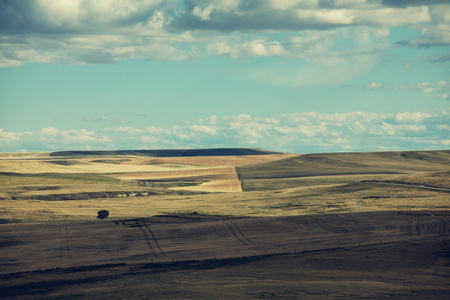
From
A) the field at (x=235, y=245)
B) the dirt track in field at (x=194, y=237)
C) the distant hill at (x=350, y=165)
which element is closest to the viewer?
the field at (x=235, y=245)

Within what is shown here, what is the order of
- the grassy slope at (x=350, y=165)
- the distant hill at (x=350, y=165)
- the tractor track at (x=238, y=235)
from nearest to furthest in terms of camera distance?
the tractor track at (x=238, y=235), the grassy slope at (x=350, y=165), the distant hill at (x=350, y=165)

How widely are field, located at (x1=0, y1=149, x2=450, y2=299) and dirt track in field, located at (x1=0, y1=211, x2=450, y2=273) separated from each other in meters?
0.10

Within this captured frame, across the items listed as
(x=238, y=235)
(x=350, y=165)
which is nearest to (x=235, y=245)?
(x=238, y=235)

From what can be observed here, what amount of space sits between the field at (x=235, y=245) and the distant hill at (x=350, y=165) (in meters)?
53.6

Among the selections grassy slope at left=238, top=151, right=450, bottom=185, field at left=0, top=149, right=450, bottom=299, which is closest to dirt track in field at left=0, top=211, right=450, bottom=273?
field at left=0, top=149, right=450, bottom=299

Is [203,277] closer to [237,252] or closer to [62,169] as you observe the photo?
[237,252]

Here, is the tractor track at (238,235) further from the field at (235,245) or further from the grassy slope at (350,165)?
the grassy slope at (350,165)

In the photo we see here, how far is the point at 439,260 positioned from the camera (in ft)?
141

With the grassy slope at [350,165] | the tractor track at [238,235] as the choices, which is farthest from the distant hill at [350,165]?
the tractor track at [238,235]

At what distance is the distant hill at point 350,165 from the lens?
156625 mm

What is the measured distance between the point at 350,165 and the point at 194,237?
12410 centimetres

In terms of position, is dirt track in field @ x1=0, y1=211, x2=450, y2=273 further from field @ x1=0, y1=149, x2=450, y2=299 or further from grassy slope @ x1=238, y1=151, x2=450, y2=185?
grassy slope @ x1=238, y1=151, x2=450, y2=185

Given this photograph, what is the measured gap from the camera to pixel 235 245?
5150 centimetres

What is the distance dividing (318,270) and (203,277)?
8.35 metres
